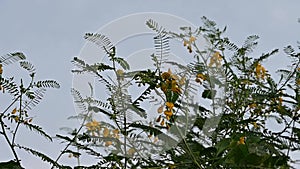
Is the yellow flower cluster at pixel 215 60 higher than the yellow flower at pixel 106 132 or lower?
higher

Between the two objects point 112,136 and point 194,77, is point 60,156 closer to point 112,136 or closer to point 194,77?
point 112,136

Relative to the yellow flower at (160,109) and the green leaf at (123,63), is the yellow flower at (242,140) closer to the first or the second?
the yellow flower at (160,109)

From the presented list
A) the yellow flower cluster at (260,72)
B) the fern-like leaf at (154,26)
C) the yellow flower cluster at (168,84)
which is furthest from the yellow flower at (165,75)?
the yellow flower cluster at (260,72)

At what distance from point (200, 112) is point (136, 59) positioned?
19cm

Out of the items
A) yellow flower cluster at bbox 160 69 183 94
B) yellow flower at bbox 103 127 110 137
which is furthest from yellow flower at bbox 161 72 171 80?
yellow flower at bbox 103 127 110 137

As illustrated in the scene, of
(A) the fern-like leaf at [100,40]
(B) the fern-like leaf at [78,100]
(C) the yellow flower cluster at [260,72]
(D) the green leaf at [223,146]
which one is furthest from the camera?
(C) the yellow flower cluster at [260,72]

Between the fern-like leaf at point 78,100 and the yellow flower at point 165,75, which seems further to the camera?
the fern-like leaf at point 78,100

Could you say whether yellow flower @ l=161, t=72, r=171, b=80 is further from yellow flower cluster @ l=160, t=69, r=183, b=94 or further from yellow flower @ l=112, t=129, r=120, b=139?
yellow flower @ l=112, t=129, r=120, b=139

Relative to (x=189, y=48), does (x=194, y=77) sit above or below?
below

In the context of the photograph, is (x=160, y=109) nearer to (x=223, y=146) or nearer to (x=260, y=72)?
(x=223, y=146)

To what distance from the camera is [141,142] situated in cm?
100

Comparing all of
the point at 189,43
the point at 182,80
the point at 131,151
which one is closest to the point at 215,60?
the point at 189,43

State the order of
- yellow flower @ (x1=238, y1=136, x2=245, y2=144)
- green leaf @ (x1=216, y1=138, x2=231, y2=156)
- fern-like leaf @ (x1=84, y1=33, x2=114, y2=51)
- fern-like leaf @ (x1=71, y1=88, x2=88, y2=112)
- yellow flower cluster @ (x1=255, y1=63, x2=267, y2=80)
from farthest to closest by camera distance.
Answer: yellow flower cluster @ (x1=255, y1=63, x2=267, y2=80) → fern-like leaf @ (x1=71, y1=88, x2=88, y2=112) → fern-like leaf @ (x1=84, y1=33, x2=114, y2=51) → yellow flower @ (x1=238, y1=136, x2=245, y2=144) → green leaf @ (x1=216, y1=138, x2=231, y2=156)

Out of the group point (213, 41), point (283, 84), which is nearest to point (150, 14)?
point (213, 41)
